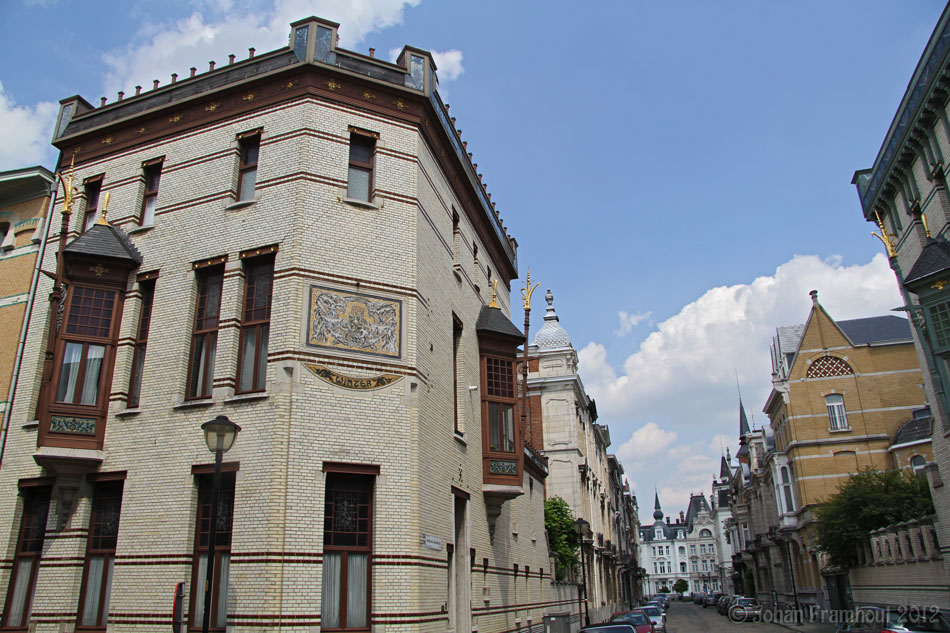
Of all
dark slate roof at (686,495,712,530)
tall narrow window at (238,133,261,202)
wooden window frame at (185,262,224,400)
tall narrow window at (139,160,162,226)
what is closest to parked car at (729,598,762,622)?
wooden window frame at (185,262,224,400)

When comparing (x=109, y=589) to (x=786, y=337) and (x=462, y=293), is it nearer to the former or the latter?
(x=462, y=293)

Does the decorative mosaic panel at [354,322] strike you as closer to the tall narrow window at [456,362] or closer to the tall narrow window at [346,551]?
the tall narrow window at [346,551]

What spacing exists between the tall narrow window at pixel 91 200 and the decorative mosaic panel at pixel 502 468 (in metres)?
13.2

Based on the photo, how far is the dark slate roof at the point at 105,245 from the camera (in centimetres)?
1602

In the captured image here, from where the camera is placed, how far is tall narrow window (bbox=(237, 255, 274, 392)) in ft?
47.5

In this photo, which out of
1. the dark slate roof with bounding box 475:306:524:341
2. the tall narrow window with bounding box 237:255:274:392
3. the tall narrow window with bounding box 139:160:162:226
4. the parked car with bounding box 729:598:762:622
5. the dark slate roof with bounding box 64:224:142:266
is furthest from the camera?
the parked car with bounding box 729:598:762:622

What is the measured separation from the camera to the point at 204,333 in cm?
1539

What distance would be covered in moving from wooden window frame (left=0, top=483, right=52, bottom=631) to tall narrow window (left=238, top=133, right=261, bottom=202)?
27.4 ft

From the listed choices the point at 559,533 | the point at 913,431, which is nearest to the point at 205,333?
the point at 559,533

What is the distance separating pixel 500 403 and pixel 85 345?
11676 mm

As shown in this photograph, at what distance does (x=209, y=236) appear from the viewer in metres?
15.9

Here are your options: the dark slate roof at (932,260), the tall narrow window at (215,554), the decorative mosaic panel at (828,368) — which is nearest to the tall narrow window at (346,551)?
the tall narrow window at (215,554)

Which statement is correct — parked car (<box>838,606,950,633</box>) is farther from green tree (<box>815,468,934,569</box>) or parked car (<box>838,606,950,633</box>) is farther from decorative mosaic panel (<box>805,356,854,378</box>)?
decorative mosaic panel (<box>805,356,854,378</box>)

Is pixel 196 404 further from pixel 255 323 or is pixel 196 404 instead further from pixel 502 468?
pixel 502 468
